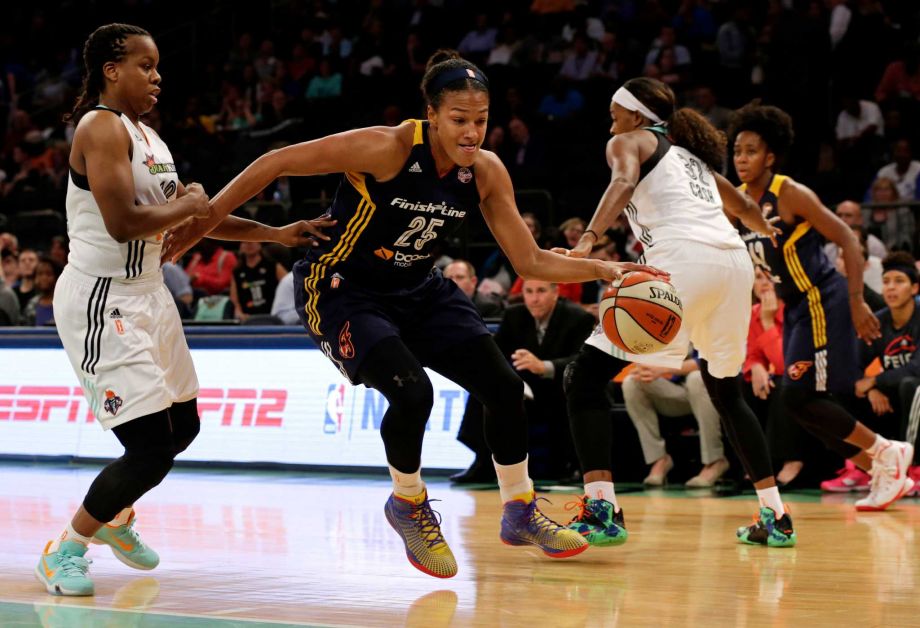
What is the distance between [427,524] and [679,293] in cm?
154

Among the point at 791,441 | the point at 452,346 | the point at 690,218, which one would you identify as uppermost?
the point at 690,218

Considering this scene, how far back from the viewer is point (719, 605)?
4027 millimetres

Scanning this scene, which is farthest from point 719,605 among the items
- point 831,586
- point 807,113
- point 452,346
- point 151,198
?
point 807,113

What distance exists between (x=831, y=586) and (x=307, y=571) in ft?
6.28

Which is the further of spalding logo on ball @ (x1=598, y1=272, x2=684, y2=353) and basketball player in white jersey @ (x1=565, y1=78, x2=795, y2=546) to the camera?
basketball player in white jersey @ (x1=565, y1=78, x2=795, y2=546)

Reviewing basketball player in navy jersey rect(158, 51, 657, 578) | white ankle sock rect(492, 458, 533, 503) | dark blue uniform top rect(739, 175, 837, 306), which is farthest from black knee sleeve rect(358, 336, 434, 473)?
dark blue uniform top rect(739, 175, 837, 306)

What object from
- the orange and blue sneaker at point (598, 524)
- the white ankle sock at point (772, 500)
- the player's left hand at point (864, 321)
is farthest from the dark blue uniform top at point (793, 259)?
the orange and blue sneaker at point (598, 524)

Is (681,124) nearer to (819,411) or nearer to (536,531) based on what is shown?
(819,411)

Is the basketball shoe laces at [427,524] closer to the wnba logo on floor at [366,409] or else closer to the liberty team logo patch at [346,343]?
the liberty team logo patch at [346,343]

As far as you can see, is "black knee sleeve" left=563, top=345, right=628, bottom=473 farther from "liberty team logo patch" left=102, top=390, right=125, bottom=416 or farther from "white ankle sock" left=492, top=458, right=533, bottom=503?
"liberty team logo patch" left=102, top=390, right=125, bottom=416

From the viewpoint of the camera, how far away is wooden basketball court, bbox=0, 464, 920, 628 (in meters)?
3.86

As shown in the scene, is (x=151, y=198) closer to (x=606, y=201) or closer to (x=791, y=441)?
(x=606, y=201)

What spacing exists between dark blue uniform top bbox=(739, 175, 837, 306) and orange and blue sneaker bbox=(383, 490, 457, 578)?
8.54 feet

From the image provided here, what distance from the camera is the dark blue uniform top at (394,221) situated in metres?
4.48
